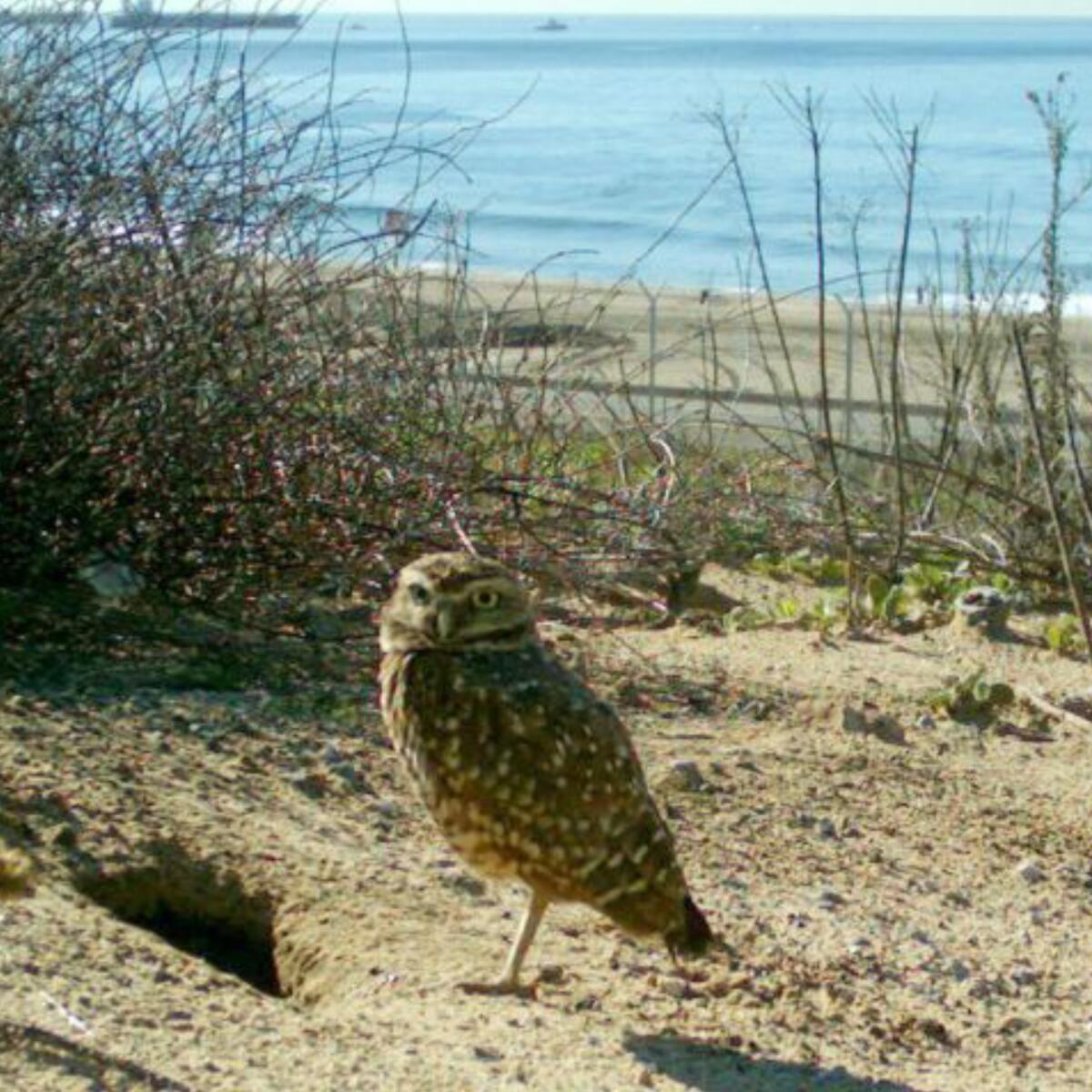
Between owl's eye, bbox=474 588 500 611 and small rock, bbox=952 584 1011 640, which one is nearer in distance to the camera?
owl's eye, bbox=474 588 500 611

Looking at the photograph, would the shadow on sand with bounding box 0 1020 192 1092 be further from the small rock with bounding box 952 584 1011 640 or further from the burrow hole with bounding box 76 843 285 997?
the small rock with bounding box 952 584 1011 640

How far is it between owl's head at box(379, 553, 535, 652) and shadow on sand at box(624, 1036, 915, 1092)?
34.9 inches

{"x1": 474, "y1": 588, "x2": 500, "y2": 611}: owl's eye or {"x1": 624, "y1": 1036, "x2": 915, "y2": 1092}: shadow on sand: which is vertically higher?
{"x1": 474, "y1": 588, "x2": 500, "y2": 611}: owl's eye

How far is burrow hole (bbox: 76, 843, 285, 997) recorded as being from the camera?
5910 mm

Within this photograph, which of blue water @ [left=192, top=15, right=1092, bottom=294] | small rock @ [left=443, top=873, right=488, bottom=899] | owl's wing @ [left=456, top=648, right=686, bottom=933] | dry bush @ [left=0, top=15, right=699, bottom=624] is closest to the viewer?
owl's wing @ [left=456, top=648, right=686, bottom=933]

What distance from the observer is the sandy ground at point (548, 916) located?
5.11m

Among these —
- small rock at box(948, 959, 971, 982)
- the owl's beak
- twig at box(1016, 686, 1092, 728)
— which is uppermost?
the owl's beak

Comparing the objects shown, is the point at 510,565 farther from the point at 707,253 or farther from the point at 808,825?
the point at 707,253

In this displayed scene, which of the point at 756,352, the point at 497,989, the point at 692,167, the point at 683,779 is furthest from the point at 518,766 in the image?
the point at 692,167

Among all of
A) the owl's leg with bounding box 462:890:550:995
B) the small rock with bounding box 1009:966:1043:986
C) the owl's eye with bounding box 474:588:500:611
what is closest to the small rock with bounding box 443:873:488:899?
the owl's leg with bounding box 462:890:550:995

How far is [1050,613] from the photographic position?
9219mm

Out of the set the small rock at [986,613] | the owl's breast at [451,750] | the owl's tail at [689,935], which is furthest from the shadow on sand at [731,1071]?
the small rock at [986,613]

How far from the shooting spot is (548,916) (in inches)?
238

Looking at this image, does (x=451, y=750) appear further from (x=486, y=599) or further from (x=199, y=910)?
(x=199, y=910)
